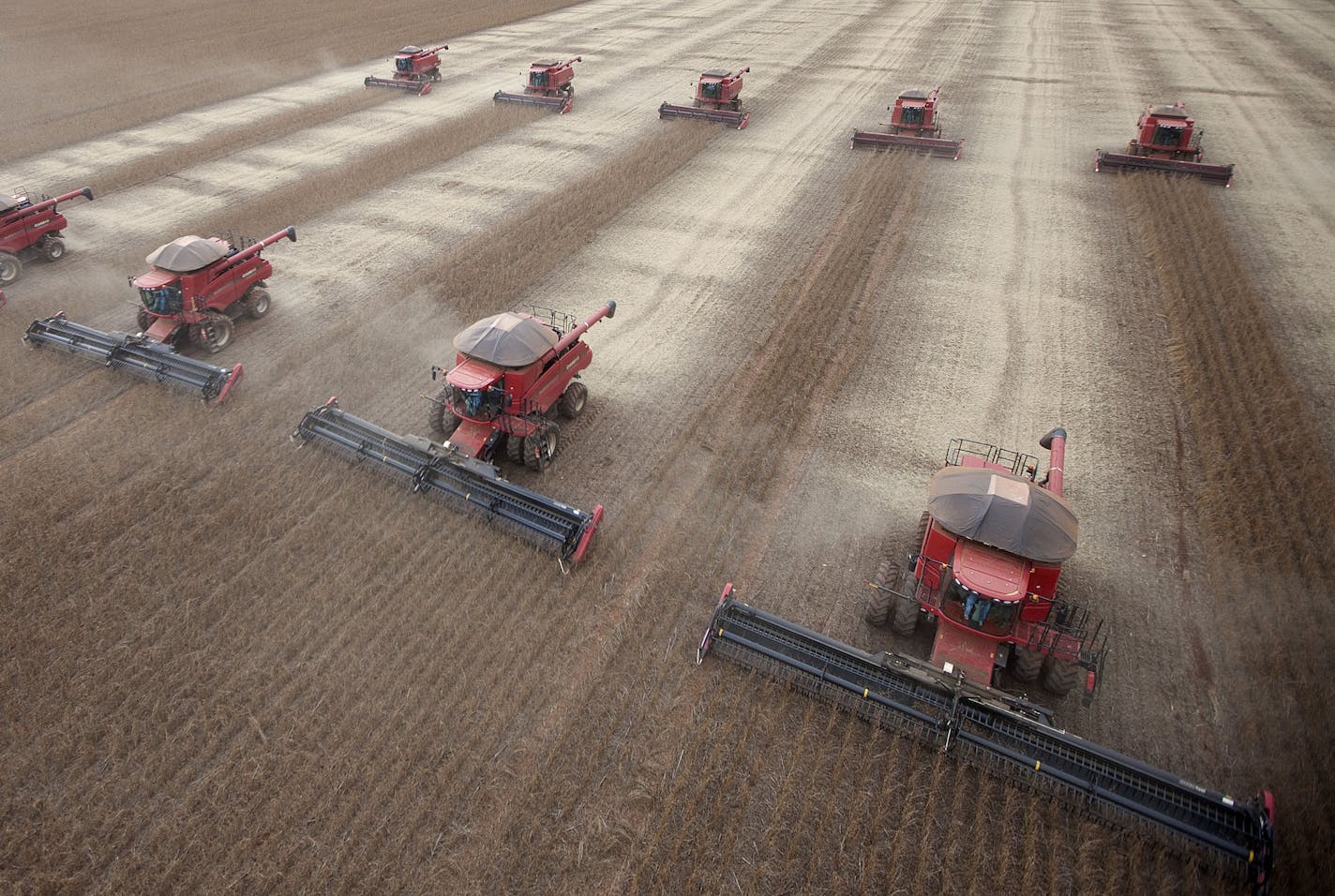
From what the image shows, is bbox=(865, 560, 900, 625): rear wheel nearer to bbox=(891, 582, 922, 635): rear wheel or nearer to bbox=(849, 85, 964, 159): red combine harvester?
bbox=(891, 582, 922, 635): rear wheel

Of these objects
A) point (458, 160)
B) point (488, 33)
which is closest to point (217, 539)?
point (458, 160)

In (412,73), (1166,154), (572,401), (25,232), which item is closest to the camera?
(572,401)

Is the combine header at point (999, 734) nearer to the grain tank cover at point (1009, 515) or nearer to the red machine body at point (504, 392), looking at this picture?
the grain tank cover at point (1009, 515)

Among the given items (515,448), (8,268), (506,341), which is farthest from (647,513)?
(8,268)

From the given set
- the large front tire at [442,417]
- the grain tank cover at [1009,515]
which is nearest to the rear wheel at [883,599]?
the grain tank cover at [1009,515]

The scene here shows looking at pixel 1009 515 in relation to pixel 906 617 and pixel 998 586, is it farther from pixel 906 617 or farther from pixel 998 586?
pixel 906 617

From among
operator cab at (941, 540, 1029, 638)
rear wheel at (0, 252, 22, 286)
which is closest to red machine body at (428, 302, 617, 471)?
operator cab at (941, 540, 1029, 638)
